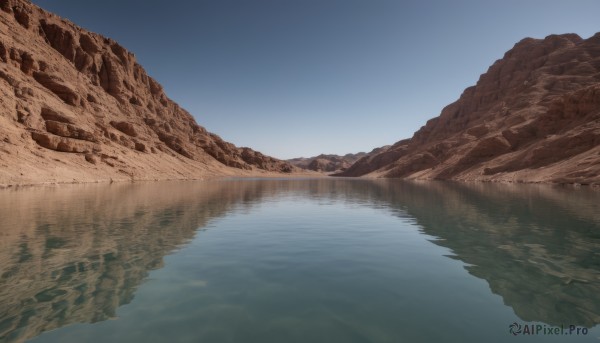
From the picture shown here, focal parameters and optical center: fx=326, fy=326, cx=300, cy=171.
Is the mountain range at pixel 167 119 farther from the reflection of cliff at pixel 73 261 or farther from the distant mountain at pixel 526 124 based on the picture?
the reflection of cliff at pixel 73 261

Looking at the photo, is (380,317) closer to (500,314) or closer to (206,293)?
(500,314)

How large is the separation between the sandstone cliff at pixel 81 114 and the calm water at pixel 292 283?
4740cm

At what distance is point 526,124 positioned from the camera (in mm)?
108062

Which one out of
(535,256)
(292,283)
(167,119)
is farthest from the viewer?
(167,119)

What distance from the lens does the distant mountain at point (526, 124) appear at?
258ft

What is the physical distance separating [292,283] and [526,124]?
412ft

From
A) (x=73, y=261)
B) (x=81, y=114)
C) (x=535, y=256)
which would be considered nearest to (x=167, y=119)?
(x=81, y=114)

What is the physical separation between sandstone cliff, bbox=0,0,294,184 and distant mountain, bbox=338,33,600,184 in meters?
95.5

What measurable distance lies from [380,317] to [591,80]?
165357mm

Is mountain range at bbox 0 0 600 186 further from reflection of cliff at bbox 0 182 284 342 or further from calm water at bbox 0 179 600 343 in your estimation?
calm water at bbox 0 179 600 343

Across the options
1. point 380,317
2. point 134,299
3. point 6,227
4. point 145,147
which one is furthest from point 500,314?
point 145,147

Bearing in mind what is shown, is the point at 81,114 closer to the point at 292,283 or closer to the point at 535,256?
the point at 292,283

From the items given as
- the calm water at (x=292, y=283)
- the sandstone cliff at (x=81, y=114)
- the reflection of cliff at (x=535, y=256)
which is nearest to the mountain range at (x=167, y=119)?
the sandstone cliff at (x=81, y=114)

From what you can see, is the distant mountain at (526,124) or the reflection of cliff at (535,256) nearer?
the reflection of cliff at (535,256)
